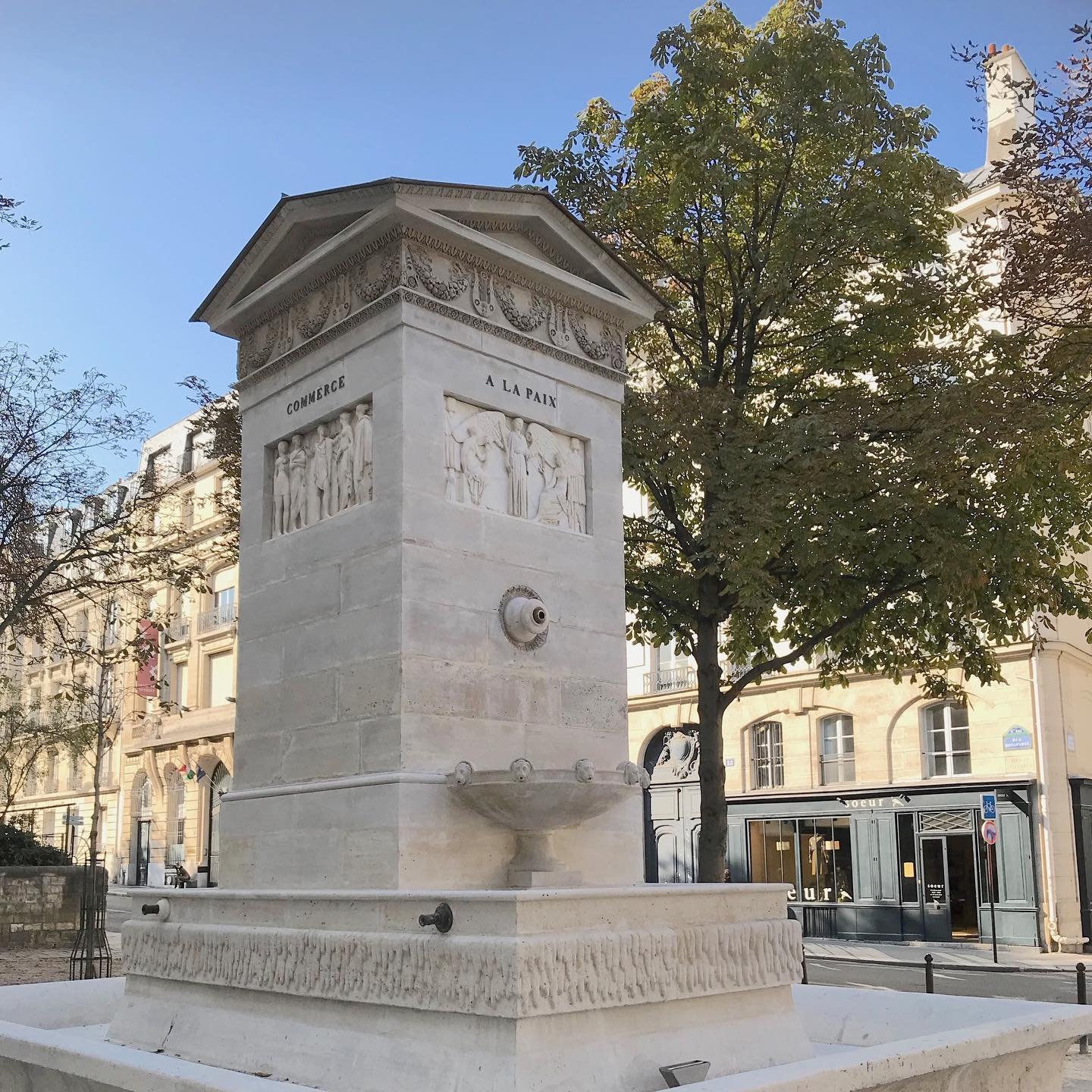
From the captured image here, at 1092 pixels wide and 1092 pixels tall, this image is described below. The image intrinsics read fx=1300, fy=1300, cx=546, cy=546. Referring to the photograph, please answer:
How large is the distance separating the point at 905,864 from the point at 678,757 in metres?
9.29

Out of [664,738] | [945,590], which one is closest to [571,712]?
[945,590]

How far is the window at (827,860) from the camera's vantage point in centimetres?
3281

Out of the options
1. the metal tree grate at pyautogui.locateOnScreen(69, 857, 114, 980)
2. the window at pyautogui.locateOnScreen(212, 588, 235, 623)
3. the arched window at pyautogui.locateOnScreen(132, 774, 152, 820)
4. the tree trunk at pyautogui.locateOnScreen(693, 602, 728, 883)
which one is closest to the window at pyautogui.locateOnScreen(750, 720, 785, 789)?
the metal tree grate at pyautogui.locateOnScreen(69, 857, 114, 980)

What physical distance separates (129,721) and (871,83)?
5625cm

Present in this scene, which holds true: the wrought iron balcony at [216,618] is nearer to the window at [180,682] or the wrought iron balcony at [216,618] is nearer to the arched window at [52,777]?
the window at [180,682]

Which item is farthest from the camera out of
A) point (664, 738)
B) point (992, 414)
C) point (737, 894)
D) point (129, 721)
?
point (129, 721)

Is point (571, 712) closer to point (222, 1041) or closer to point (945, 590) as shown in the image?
point (222, 1041)

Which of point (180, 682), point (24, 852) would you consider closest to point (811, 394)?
point (24, 852)

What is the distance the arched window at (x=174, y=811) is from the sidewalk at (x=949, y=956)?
124 feet

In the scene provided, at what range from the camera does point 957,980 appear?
22.8 m

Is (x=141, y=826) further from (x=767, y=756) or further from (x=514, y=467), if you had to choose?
(x=514, y=467)

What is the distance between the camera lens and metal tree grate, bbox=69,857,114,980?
57.7 feet

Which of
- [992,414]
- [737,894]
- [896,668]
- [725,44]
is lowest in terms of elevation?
[737,894]

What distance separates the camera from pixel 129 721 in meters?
65.5
